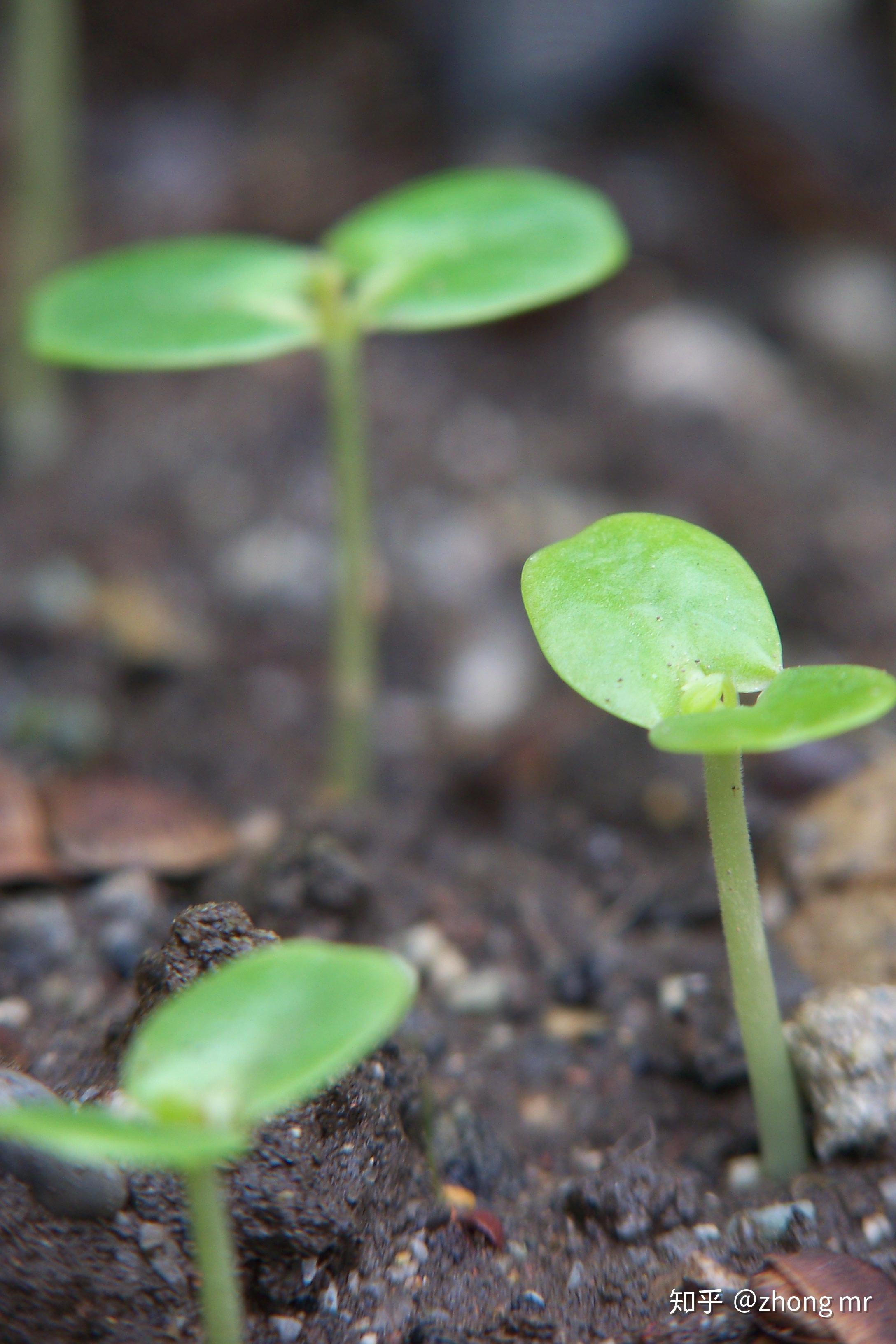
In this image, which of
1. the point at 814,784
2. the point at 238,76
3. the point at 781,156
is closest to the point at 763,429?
the point at 781,156

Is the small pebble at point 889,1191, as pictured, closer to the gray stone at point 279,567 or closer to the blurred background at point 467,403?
the blurred background at point 467,403

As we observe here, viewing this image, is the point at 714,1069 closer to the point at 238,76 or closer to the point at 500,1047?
the point at 500,1047

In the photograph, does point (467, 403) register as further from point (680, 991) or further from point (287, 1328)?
point (287, 1328)

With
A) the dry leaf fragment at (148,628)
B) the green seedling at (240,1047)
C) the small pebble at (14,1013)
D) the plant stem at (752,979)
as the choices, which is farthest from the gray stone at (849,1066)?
the dry leaf fragment at (148,628)

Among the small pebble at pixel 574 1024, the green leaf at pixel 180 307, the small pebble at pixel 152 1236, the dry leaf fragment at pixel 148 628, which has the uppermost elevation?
the green leaf at pixel 180 307

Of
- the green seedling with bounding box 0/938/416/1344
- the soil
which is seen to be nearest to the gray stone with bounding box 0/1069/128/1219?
the soil
